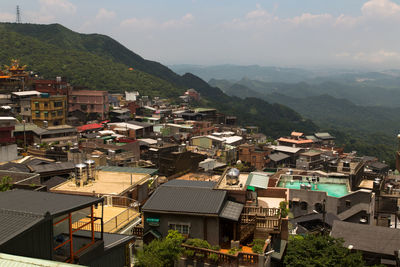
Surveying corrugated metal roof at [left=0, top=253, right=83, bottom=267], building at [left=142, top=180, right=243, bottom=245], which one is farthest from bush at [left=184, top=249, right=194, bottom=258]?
corrugated metal roof at [left=0, top=253, right=83, bottom=267]

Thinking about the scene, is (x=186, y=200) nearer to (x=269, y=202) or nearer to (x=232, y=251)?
(x=232, y=251)

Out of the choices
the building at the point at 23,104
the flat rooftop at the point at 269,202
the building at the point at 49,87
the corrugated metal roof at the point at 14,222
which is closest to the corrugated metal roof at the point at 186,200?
the flat rooftop at the point at 269,202

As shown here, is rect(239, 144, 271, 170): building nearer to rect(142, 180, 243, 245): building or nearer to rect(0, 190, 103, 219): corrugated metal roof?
rect(142, 180, 243, 245): building

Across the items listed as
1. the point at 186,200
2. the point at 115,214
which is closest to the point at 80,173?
the point at 115,214

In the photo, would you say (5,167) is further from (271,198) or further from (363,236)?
(363,236)

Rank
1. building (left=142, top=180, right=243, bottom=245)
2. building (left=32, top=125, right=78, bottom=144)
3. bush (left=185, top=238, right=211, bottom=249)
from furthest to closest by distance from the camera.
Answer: building (left=32, top=125, right=78, bottom=144), building (left=142, top=180, right=243, bottom=245), bush (left=185, top=238, right=211, bottom=249)

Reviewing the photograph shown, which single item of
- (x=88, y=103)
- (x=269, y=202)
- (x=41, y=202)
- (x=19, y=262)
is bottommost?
(x=269, y=202)
